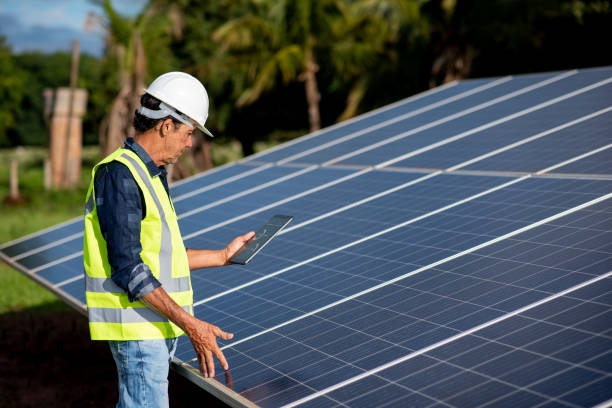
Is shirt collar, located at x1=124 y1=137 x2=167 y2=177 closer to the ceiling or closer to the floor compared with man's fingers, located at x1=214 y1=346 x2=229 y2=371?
closer to the ceiling

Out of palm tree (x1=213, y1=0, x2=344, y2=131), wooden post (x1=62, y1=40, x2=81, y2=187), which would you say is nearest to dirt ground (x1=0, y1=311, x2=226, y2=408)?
palm tree (x1=213, y1=0, x2=344, y2=131)

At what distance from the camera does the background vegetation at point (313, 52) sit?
91.3 ft

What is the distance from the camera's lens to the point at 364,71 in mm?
33500

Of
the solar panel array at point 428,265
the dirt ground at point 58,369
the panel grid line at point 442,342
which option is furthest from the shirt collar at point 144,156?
the dirt ground at point 58,369

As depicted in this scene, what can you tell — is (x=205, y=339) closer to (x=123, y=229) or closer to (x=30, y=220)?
(x=123, y=229)

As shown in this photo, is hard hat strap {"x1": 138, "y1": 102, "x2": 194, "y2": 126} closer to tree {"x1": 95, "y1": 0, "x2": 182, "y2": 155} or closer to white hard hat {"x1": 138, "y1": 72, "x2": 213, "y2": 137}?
white hard hat {"x1": 138, "y1": 72, "x2": 213, "y2": 137}

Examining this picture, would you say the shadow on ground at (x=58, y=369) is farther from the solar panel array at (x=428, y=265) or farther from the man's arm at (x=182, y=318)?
the man's arm at (x=182, y=318)

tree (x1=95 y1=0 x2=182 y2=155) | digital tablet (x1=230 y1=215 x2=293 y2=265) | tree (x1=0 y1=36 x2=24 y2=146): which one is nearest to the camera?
digital tablet (x1=230 y1=215 x2=293 y2=265)

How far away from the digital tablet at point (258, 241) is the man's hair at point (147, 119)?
3.28 ft

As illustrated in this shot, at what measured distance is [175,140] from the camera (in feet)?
14.2

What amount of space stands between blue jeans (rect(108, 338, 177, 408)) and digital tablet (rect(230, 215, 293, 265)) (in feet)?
2.60

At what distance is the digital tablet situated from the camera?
4.81 m

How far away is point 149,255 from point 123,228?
→ 33 centimetres

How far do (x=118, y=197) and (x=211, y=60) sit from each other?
3436 cm
